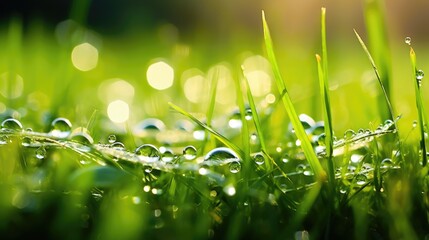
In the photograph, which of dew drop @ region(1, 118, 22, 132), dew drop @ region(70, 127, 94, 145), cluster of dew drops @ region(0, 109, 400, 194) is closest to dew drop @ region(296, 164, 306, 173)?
cluster of dew drops @ region(0, 109, 400, 194)

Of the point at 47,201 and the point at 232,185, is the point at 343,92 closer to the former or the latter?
the point at 232,185

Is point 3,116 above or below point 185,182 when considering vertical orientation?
above

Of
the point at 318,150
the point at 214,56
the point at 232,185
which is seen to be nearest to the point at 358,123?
the point at 318,150

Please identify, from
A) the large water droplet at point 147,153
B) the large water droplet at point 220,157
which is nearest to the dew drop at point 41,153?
the large water droplet at point 147,153

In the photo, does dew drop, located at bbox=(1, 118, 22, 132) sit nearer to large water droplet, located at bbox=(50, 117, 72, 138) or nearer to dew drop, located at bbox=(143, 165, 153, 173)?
A: large water droplet, located at bbox=(50, 117, 72, 138)

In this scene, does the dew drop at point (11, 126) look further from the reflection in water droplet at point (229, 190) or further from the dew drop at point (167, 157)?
the reflection in water droplet at point (229, 190)

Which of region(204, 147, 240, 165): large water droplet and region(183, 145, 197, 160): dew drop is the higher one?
region(183, 145, 197, 160): dew drop
